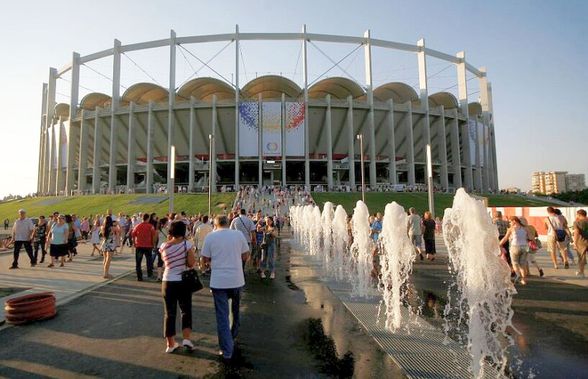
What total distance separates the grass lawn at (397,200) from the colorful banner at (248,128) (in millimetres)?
12047

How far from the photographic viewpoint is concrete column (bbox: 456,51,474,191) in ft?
181

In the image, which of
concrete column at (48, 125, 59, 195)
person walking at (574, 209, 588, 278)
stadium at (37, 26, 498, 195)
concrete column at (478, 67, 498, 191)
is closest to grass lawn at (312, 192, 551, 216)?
stadium at (37, 26, 498, 195)

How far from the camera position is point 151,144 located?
50.2m

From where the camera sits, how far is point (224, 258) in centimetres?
448

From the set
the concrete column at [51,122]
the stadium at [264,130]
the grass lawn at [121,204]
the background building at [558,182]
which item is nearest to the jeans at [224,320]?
the grass lawn at [121,204]

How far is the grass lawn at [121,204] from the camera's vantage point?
35.5 meters

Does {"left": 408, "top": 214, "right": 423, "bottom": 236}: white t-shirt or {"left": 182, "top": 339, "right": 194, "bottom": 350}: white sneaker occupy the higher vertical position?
{"left": 408, "top": 214, "right": 423, "bottom": 236}: white t-shirt

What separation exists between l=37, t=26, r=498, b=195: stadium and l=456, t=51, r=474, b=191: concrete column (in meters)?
0.16

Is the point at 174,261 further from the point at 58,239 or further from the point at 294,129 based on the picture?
the point at 294,129

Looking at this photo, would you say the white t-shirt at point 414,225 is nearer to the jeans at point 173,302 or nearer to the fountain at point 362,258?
the fountain at point 362,258

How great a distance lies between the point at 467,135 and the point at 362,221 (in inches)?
2172

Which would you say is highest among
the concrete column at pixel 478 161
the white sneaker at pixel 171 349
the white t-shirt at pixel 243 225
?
the concrete column at pixel 478 161

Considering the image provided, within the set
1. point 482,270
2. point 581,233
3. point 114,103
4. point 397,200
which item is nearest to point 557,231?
point 581,233

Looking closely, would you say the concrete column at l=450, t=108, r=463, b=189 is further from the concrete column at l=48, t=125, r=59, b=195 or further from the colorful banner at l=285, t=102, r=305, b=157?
the concrete column at l=48, t=125, r=59, b=195
